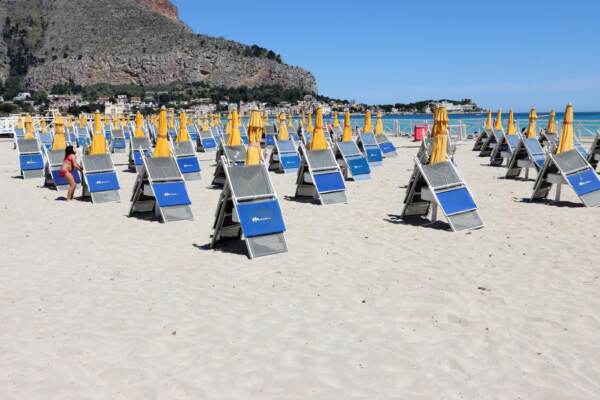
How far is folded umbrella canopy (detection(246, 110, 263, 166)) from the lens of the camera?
735 cm

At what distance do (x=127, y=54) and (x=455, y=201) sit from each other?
11493cm

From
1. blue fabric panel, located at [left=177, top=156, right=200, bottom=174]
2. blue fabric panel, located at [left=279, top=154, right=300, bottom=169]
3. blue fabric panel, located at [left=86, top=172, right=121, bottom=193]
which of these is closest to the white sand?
blue fabric panel, located at [left=86, top=172, right=121, bottom=193]

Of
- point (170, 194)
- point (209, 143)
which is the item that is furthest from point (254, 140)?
point (209, 143)

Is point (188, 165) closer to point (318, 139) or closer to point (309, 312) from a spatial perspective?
point (318, 139)

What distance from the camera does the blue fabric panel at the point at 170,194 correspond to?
8.60m

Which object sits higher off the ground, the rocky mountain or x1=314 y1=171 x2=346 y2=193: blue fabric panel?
the rocky mountain

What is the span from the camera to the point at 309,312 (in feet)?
15.4

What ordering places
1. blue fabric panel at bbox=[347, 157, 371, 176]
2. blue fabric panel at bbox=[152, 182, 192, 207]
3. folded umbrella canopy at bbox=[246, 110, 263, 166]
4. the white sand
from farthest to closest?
1. blue fabric panel at bbox=[347, 157, 371, 176]
2. blue fabric panel at bbox=[152, 182, 192, 207]
3. folded umbrella canopy at bbox=[246, 110, 263, 166]
4. the white sand

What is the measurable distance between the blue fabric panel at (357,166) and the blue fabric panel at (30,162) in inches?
305

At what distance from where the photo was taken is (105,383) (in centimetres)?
345

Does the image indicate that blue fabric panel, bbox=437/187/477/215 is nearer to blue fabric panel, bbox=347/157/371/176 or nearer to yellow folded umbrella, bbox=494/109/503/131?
blue fabric panel, bbox=347/157/371/176

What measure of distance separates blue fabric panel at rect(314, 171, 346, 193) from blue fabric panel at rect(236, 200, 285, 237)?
10.3ft

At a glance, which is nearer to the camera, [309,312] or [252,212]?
[309,312]

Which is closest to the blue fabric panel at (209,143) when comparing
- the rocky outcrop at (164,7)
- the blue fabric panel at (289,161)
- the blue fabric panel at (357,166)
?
the blue fabric panel at (289,161)
